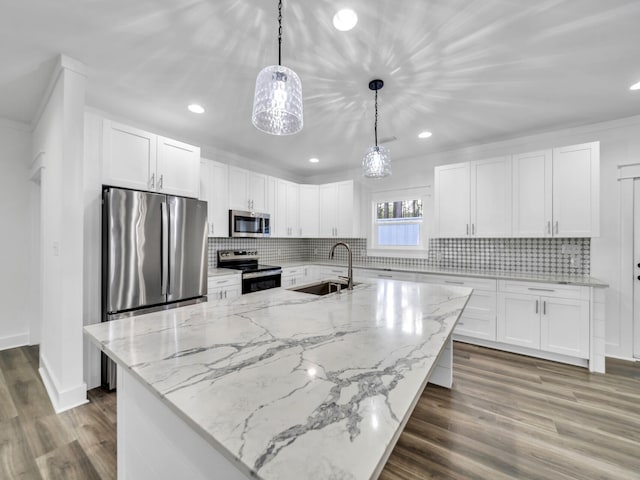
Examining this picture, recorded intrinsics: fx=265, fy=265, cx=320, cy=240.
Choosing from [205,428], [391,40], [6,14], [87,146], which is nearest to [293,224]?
[87,146]

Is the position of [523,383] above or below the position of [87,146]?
below

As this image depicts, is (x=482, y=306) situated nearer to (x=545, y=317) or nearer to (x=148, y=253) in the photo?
(x=545, y=317)

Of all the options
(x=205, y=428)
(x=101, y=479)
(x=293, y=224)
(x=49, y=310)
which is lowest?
(x=101, y=479)

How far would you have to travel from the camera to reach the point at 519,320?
2.99m

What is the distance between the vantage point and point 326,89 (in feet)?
7.69

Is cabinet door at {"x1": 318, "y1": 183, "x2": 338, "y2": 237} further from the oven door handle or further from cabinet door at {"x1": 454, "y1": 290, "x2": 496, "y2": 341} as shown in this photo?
cabinet door at {"x1": 454, "y1": 290, "x2": 496, "y2": 341}

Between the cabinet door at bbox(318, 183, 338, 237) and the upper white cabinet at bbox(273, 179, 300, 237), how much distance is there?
1.45 ft

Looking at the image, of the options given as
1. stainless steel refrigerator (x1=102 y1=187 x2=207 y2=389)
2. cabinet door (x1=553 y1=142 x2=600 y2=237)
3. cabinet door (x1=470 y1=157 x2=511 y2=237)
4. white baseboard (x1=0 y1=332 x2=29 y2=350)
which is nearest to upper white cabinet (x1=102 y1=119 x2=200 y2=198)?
stainless steel refrigerator (x1=102 y1=187 x2=207 y2=389)

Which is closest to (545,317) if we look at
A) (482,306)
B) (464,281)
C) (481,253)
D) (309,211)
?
(482,306)

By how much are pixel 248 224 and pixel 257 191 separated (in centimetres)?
57

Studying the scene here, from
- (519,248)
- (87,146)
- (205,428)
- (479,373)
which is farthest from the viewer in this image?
(519,248)

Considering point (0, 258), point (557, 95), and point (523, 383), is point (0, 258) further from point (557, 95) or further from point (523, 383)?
point (557, 95)

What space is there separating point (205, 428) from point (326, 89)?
2503mm

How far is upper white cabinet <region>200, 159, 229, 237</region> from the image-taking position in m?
3.39
